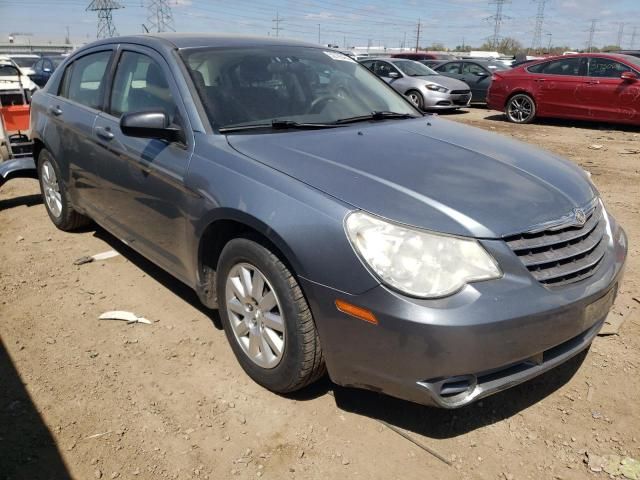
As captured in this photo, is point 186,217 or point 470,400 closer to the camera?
point 470,400

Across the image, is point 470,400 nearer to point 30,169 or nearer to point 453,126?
point 453,126

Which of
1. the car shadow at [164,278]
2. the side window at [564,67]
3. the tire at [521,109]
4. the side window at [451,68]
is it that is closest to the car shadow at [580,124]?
the tire at [521,109]

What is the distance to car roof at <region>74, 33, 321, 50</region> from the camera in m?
3.47

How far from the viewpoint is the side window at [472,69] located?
1641 centimetres

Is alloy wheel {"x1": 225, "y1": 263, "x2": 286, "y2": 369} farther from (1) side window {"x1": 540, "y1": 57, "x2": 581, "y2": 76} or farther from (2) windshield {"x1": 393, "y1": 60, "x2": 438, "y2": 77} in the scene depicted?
(2) windshield {"x1": 393, "y1": 60, "x2": 438, "y2": 77}

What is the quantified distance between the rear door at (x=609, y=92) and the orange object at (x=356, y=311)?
10.8 m

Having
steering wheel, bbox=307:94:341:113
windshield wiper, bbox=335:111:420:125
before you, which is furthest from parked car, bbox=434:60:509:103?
steering wheel, bbox=307:94:341:113

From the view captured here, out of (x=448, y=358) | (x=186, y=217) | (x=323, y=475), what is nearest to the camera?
(x=448, y=358)

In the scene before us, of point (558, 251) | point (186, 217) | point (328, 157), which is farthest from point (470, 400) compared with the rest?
point (186, 217)

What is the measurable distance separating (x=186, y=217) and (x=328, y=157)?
0.87 metres

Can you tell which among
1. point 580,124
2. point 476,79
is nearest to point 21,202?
point 580,124

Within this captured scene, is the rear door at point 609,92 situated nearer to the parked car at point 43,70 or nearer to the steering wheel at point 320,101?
the steering wheel at point 320,101

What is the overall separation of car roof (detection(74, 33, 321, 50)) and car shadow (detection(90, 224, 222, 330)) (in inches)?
62.8

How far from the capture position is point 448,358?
210 centimetres
